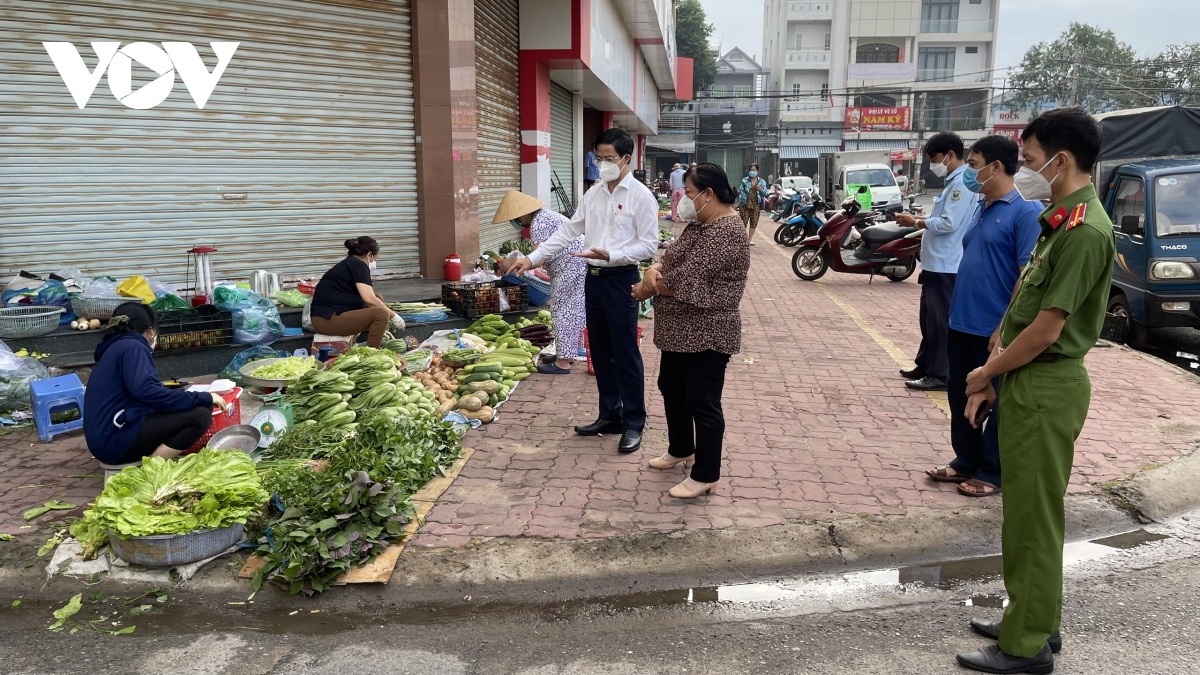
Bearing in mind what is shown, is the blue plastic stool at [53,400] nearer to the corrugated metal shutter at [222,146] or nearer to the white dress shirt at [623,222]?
the corrugated metal shutter at [222,146]

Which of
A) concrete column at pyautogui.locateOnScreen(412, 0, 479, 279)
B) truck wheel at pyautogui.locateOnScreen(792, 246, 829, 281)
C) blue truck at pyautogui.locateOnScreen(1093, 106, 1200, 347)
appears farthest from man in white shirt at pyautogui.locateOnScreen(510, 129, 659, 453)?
truck wheel at pyautogui.locateOnScreen(792, 246, 829, 281)

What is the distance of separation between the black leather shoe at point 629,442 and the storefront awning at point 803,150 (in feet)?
180

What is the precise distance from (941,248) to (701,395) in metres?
3.01

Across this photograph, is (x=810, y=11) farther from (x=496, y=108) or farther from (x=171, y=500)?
(x=171, y=500)

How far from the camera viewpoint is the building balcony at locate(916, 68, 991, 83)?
55094mm

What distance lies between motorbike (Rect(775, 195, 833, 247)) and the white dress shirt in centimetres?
1200

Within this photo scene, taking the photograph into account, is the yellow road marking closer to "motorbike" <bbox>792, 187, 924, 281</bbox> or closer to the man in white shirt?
"motorbike" <bbox>792, 187, 924, 281</bbox>

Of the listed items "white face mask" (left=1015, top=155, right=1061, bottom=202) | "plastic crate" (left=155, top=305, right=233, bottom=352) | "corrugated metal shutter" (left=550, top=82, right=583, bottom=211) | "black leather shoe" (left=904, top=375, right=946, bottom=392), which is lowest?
"black leather shoe" (left=904, top=375, right=946, bottom=392)

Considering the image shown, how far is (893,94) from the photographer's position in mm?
54750

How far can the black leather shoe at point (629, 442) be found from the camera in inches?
208

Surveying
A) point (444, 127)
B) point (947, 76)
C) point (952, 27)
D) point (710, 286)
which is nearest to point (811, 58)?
point (947, 76)

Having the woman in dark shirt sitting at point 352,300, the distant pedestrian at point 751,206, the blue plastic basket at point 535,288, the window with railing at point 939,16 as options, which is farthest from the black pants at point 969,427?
the window with railing at point 939,16

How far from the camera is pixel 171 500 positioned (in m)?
3.96

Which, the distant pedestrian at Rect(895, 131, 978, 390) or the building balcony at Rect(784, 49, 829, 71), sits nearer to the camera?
the distant pedestrian at Rect(895, 131, 978, 390)
